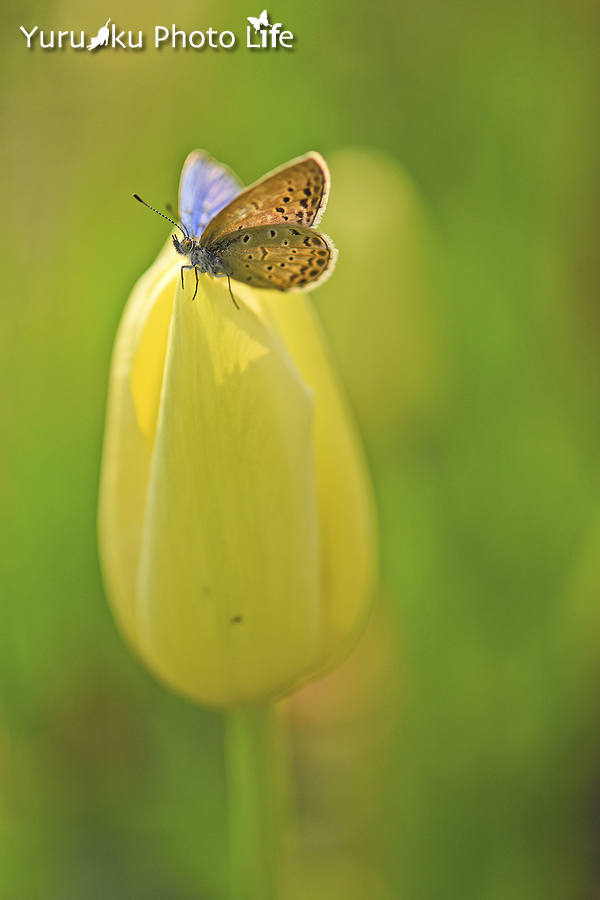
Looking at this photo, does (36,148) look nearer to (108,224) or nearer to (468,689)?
(108,224)

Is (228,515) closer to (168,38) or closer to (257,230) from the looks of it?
(257,230)

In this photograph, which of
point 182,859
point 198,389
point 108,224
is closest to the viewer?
point 198,389

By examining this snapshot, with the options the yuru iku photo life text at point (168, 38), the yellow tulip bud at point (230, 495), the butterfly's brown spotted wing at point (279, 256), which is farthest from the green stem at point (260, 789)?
the yuru iku photo life text at point (168, 38)

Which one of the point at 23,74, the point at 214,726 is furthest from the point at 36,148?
the point at 214,726

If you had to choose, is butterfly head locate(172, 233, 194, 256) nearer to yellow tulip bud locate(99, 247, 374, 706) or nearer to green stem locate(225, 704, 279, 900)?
yellow tulip bud locate(99, 247, 374, 706)

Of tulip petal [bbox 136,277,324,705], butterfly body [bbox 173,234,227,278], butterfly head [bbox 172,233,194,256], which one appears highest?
butterfly head [bbox 172,233,194,256]

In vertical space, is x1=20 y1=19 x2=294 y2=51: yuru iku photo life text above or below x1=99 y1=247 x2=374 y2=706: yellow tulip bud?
above

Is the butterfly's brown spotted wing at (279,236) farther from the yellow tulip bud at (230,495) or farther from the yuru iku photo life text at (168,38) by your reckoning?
the yuru iku photo life text at (168,38)

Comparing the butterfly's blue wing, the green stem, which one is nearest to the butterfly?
the butterfly's blue wing
